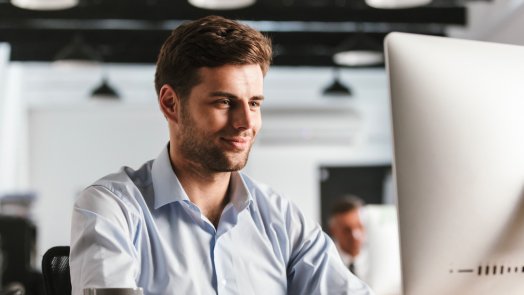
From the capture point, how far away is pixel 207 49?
5.82ft

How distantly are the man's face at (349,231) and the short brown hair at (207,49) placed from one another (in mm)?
3631

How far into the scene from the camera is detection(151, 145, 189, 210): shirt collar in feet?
5.84

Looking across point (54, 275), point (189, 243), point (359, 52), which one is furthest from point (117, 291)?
point (359, 52)

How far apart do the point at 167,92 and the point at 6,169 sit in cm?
1082

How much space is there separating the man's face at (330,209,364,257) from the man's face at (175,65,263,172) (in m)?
3.65

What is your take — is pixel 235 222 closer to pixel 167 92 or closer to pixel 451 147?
pixel 167 92

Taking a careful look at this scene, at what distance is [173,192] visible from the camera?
5.85ft

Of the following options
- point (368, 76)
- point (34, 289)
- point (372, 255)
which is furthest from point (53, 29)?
point (372, 255)

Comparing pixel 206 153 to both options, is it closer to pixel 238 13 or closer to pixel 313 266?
pixel 313 266

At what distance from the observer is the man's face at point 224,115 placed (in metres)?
1.76

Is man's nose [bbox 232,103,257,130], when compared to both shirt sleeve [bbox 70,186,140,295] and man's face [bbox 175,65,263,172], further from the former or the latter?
shirt sleeve [bbox 70,186,140,295]

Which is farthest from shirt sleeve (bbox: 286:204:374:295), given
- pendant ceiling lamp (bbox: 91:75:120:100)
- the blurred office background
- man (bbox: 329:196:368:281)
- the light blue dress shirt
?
the blurred office background

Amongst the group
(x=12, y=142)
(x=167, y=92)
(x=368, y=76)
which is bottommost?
(x=167, y=92)

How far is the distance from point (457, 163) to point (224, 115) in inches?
18.8
